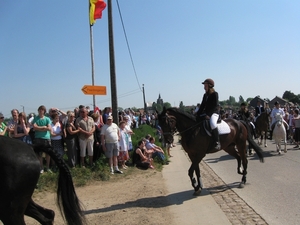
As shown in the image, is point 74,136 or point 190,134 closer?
point 190,134

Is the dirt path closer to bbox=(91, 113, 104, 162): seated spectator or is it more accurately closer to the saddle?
bbox=(91, 113, 104, 162): seated spectator

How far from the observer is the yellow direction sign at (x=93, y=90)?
11008 mm

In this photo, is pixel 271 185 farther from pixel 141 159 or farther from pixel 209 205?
pixel 141 159

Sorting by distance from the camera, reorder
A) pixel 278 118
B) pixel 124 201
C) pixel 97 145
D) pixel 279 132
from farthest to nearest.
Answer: pixel 278 118 < pixel 279 132 < pixel 97 145 < pixel 124 201

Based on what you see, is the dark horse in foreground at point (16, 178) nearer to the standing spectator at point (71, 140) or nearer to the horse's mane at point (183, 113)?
the horse's mane at point (183, 113)

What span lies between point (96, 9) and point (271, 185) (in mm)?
11657

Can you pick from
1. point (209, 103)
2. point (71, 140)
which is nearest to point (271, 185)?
point (209, 103)

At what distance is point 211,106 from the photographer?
795cm

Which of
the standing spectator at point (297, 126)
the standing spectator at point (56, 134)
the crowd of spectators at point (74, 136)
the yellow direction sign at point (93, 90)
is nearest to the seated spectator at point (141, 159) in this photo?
the crowd of spectators at point (74, 136)

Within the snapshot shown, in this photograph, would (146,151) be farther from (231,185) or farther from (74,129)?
(231,185)

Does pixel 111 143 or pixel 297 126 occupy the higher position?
pixel 111 143

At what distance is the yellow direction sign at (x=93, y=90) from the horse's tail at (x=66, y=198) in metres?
6.71

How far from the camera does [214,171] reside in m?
10.4

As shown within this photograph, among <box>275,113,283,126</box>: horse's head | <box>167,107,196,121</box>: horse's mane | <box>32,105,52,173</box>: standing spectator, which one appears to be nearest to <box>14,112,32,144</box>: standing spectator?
<box>32,105,52,173</box>: standing spectator
